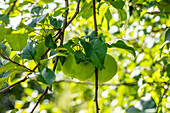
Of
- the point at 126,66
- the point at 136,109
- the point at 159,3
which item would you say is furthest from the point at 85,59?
the point at 126,66

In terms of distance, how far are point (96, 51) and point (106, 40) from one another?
1043 millimetres

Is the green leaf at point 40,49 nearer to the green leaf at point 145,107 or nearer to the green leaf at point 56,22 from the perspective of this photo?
the green leaf at point 56,22

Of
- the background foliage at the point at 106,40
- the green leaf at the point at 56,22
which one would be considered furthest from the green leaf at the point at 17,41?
the green leaf at the point at 56,22

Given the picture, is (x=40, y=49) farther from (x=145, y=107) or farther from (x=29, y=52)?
(x=145, y=107)

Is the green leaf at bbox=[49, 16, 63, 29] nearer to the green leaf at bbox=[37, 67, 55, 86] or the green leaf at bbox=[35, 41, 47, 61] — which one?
the green leaf at bbox=[35, 41, 47, 61]

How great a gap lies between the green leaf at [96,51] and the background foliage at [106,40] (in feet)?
0.20

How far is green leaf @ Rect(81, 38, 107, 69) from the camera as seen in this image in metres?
0.59

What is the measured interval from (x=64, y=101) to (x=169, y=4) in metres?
4.23

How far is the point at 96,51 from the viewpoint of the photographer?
604 mm

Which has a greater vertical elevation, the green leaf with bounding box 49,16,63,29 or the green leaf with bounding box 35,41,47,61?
the green leaf with bounding box 49,16,63,29

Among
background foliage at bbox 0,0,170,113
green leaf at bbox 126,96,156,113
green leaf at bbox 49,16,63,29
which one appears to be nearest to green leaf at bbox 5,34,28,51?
background foliage at bbox 0,0,170,113

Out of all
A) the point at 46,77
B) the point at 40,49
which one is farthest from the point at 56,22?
the point at 46,77

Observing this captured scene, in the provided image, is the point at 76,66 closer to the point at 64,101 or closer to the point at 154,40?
the point at 154,40

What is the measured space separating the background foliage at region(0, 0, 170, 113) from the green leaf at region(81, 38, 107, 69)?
0.06 meters
